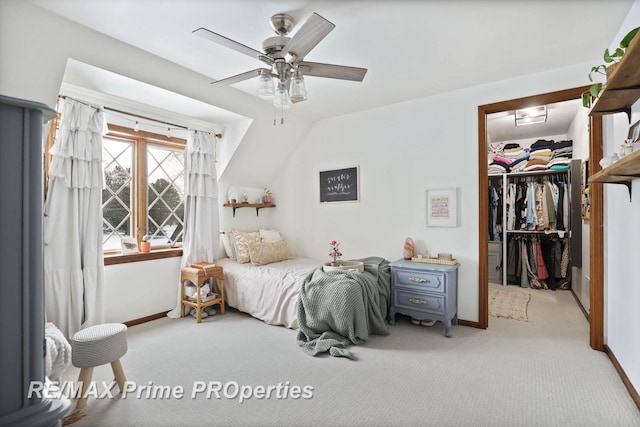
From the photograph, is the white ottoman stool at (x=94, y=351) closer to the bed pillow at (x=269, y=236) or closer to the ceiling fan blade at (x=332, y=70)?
the ceiling fan blade at (x=332, y=70)

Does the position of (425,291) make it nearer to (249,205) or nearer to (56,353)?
(249,205)

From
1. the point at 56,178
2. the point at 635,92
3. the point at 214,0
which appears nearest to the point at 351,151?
the point at 214,0

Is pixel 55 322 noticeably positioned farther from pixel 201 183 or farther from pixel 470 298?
pixel 470 298

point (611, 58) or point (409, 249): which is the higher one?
point (611, 58)

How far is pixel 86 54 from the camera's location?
233cm

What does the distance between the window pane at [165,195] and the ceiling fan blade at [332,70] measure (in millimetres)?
2386

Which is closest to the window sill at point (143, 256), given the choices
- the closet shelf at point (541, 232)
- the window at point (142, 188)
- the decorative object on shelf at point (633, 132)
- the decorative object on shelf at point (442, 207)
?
the window at point (142, 188)

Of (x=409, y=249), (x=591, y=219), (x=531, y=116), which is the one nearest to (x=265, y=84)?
(x=409, y=249)

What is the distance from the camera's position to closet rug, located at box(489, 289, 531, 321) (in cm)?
357

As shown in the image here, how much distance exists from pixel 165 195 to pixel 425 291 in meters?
3.15

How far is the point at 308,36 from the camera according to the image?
1.80 meters

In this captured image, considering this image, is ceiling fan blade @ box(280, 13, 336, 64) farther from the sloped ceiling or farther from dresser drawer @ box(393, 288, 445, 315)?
dresser drawer @ box(393, 288, 445, 315)

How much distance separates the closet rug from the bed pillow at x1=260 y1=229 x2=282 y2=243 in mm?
2839

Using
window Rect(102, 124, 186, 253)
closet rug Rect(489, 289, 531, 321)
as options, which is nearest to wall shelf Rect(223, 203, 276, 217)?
window Rect(102, 124, 186, 253)
